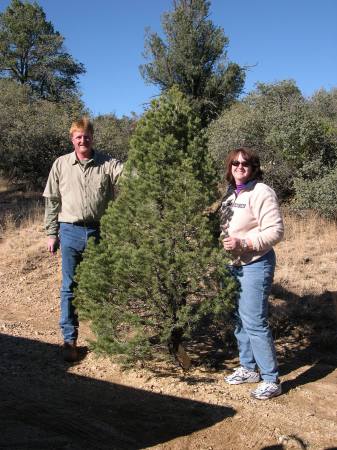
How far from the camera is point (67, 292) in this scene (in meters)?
4.59

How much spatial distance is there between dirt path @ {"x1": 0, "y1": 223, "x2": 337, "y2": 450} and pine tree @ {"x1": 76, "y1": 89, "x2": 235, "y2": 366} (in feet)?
1.37

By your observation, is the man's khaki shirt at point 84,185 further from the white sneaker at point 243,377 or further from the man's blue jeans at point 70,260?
the white sneaker at point 243,377

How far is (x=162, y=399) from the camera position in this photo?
12.6 feet

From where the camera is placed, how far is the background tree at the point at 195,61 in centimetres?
1869

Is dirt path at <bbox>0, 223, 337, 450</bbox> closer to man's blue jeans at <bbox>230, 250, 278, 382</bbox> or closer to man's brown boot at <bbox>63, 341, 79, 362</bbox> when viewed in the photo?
man's brown boot at <bbox>63, 341, 79, 362</bbox>

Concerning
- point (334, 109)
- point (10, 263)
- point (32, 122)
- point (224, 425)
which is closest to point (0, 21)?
point (32, 122)

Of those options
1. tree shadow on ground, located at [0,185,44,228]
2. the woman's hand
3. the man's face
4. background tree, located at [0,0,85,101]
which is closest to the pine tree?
the woman's hand

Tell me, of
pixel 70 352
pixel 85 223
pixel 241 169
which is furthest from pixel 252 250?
pixel 70 352

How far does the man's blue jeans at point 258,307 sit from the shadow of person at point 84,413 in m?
0.47

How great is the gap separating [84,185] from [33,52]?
79.9ft

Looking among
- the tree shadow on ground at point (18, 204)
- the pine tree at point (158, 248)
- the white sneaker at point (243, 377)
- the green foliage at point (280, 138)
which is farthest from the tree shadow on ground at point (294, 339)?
the tree shadow on ground at point (18, 204)

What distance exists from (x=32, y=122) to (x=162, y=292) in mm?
11336

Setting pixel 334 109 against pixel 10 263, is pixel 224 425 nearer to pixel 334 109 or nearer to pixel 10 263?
pixel 10 263

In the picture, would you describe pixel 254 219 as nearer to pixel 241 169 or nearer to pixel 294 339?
pixel 241 169
